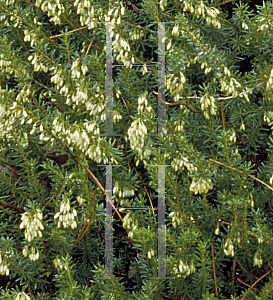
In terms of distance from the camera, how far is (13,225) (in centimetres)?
220

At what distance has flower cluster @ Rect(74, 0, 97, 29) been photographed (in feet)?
6.57

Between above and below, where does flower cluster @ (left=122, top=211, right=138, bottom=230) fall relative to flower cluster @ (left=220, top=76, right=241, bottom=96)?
below

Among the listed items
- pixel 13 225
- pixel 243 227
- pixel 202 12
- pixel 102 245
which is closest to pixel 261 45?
pixel 202 12

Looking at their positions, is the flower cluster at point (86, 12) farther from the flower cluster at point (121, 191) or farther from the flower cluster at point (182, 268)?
the flower cluster at point (182, 268)

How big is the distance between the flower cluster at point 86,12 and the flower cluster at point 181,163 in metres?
0.93

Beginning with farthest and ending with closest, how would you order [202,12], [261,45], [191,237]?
[261,45] → [202,12] → [191,237]

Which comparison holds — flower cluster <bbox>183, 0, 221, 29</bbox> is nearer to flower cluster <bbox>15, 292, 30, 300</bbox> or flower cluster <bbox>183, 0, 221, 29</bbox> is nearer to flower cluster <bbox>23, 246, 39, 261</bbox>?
flower cluster <bbox>23, 246, 39, 261</bbox>

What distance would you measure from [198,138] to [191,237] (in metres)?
0.72

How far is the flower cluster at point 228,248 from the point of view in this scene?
186 cm

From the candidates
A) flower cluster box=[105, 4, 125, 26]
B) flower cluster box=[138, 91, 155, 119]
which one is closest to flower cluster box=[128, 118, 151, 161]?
flower cluster box=[138, 91, 155, 119]

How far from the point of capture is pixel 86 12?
2.11 meters

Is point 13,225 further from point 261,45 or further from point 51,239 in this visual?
point 261,45

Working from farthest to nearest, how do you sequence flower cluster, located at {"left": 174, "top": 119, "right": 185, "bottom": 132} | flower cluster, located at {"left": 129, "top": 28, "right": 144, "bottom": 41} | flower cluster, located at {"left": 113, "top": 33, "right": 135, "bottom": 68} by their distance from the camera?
flower cluster, located at {"left": 129, "top": 28, "right": 144, "bottom": 41}, flower cluster, located at {"left": 174, "top": 119, "right": 185, "bottom": 132}, flower cluster, located at {"left": 113, "top": 33, "right": 135, "bottom": 68}

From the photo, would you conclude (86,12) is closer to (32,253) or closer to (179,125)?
(179,125)
